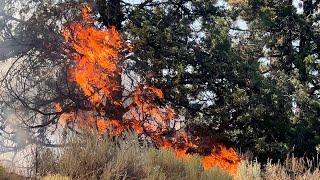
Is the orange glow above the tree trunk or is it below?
below

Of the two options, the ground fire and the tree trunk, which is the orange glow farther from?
the tree trunk

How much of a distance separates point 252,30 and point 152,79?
21.0 ft

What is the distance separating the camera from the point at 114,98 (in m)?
15.8

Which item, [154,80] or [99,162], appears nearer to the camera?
[99,162]

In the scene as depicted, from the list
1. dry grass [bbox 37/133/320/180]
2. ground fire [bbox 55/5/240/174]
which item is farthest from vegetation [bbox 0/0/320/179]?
dry grass [bbox 37/133/320/180]

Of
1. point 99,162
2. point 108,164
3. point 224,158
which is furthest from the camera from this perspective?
point 224,158

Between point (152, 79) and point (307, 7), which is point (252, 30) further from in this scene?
point (152, 79)

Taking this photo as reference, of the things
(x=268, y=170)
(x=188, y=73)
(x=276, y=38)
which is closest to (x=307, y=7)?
(x=276, y=38)

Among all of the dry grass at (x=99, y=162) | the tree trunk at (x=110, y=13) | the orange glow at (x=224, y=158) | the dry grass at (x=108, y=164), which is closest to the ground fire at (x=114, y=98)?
the orange glow at (x=224, y=158)

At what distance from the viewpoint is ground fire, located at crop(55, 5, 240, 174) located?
15555 millimetres

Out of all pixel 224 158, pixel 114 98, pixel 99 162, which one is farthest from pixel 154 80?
pixel 99 162

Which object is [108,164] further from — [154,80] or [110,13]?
[110,13]

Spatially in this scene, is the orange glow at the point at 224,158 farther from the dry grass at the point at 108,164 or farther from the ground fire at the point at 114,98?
the dry grass at the point at 108,164

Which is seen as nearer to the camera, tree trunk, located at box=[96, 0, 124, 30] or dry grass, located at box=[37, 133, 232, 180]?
dry grass, located at box=[37, 133, 232, 180]
